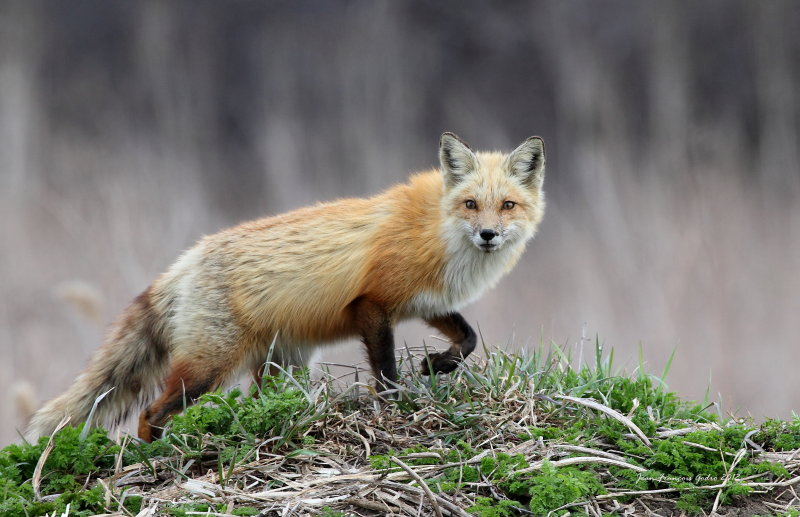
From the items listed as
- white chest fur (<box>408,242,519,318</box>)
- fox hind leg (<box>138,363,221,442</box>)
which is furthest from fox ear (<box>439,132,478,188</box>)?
fox hind leg (<box>138,363,221,442</box>)

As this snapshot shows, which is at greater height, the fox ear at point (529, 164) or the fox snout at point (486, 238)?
the fox ear at point (529, 164)

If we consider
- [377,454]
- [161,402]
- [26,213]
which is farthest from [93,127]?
[377,454]

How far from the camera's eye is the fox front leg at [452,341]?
3.62 meters

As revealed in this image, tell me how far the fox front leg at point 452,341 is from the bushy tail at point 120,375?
135cm

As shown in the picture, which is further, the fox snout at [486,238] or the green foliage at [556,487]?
the fox snout at [486,238]

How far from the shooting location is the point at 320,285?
403 cm

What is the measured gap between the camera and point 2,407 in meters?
6.41

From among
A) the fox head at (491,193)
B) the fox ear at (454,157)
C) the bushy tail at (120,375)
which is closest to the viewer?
the fox head at (491,193)

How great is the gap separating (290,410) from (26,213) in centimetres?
498

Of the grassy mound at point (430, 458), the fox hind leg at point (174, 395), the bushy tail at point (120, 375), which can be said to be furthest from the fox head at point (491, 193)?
the bushy tail at point (120, 375)

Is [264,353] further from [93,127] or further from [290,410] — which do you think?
[93,127]

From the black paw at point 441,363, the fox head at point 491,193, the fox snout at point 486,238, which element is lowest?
the black paw at point 441,363

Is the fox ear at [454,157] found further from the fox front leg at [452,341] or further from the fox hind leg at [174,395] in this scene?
the fox hind leg at [174,395]

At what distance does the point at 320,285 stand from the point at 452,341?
2.26 feet
